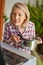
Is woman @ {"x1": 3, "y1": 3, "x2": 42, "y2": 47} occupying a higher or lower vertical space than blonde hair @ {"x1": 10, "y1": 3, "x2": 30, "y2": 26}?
lower

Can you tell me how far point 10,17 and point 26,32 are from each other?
0.10 m

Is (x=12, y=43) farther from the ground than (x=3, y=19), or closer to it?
closer to it

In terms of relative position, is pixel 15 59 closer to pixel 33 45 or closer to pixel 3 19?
pixel 33 45

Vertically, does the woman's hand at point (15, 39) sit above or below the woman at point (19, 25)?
below

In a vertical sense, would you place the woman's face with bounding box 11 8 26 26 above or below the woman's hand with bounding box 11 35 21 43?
above

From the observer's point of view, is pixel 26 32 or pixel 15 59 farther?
pixel 26 32

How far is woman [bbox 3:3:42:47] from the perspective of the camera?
0.80 m

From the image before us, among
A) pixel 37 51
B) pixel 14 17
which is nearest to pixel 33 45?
pixel 37 51

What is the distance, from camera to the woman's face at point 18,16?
0.80 meters

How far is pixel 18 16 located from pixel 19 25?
0.14 feet

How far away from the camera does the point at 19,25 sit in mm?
823

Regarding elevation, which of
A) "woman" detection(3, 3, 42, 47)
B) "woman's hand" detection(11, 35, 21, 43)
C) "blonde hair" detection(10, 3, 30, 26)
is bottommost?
"woman's hand" detection(11, 35, 21, 43)

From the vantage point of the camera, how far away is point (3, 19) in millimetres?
918

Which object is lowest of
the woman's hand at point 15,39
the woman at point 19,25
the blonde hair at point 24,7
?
the woman's hand at point 15,39
